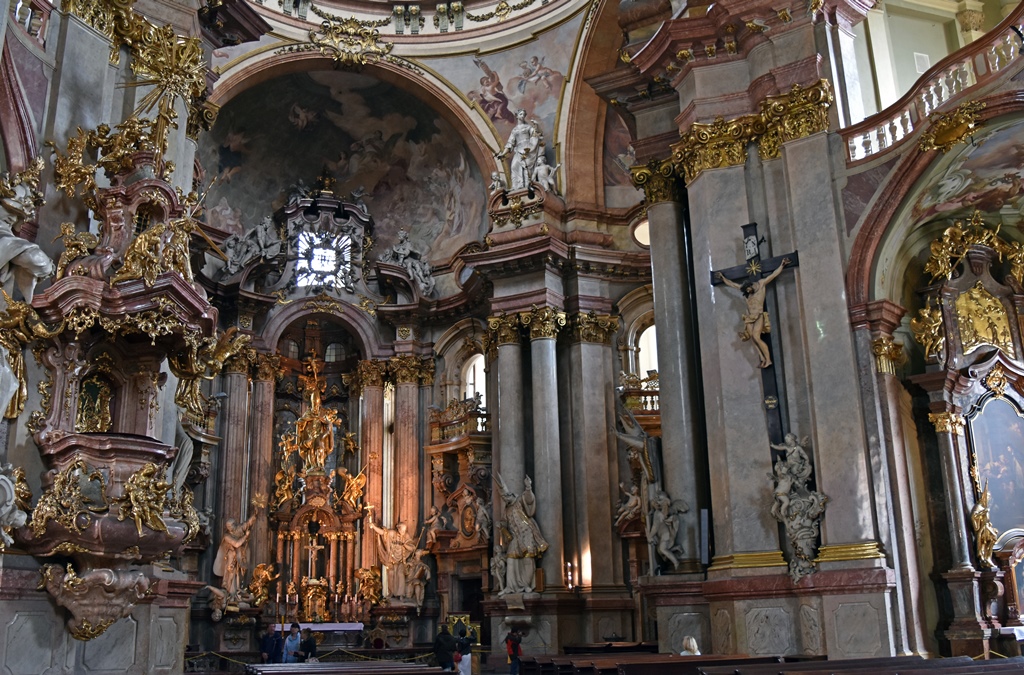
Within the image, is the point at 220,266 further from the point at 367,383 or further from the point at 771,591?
the point at 771,591

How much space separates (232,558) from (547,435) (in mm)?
8028

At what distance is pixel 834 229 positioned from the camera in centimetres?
1295

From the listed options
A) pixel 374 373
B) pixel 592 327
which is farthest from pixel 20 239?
pixel 374 373

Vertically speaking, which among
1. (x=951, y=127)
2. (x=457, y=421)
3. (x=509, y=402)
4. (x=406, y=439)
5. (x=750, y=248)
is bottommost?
(x=406, y=439)

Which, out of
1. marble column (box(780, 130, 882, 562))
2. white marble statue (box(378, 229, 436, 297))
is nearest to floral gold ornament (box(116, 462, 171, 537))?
marble column (box(780, 130, 882, 562))

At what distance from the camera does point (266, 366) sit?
2488 centimetres

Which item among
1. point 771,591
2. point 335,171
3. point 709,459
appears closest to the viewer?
point 771,591

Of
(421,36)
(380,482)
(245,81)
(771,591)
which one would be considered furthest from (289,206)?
(771,591)

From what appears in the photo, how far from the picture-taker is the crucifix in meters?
13.0

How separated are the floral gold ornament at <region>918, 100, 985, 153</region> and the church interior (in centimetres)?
4

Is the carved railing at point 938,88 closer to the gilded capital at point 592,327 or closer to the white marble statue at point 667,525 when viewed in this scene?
the white marble statue at point 667,525

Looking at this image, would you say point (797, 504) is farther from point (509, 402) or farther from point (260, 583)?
point (260, 583)

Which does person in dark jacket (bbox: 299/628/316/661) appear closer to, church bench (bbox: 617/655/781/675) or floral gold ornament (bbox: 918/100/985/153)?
church bench (bbox: 617/655/781/675)

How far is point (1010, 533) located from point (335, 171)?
19.9 metres
